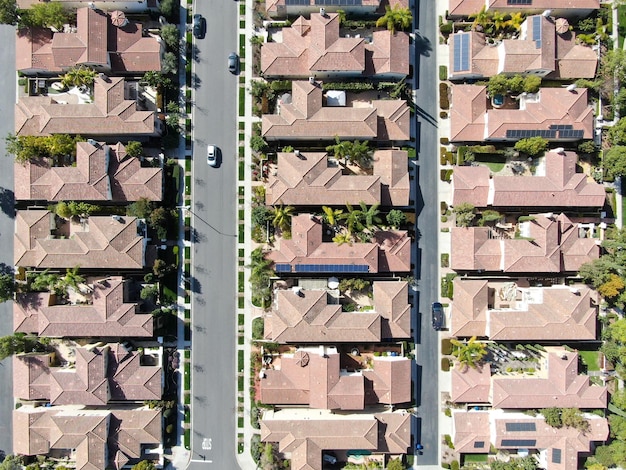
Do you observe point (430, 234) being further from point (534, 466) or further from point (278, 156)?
point (534, 466)

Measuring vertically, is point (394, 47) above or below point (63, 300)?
above

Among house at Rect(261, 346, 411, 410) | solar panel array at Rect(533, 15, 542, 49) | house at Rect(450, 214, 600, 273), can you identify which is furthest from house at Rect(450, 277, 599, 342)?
solar panel array at Rect(533, 15, 542, 49)

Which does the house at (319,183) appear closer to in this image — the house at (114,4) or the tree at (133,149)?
the tree at (133,149)

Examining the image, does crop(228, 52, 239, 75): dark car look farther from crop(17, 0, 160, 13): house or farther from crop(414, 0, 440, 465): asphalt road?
crop(414, 0, 440, 465): asphalt road

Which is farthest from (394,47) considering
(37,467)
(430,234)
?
(37,467)

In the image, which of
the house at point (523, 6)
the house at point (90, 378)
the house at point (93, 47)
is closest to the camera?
the house at point (90, 378)

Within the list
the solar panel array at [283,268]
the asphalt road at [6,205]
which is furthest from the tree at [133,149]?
the solar panel array at [283,268]
